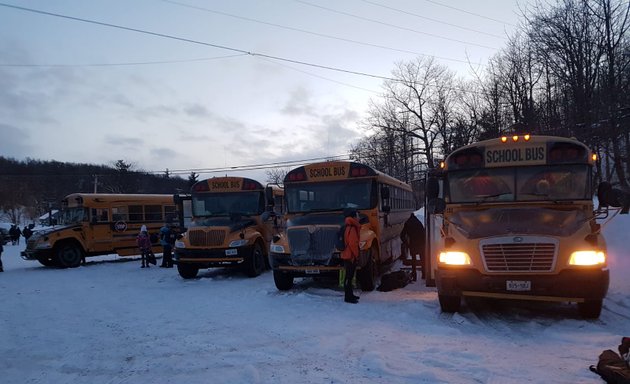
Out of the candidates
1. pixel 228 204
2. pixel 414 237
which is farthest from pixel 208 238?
pixel 414 237

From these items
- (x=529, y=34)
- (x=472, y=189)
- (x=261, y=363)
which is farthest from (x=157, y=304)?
(x=529, y=34)

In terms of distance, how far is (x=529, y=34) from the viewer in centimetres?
2462

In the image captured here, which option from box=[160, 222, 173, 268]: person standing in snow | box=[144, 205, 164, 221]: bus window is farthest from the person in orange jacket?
box=[144, 205, 164, 221]: bus window

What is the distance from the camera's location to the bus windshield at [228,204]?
14.5m

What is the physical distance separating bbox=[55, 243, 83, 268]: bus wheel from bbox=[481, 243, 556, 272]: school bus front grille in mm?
16642

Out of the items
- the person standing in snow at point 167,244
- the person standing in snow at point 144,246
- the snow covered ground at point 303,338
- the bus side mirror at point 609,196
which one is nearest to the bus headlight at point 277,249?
the snow covered ground at point 303,338

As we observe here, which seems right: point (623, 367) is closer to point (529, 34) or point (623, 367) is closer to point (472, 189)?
point (472, 189)

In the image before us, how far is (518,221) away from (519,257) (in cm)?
67

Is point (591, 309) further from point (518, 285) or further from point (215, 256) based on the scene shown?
point (215, 256)

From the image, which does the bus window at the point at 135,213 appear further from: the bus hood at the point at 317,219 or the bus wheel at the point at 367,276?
the bus wheel at the point at 367,276

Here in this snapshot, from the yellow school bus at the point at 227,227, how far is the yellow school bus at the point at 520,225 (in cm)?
565

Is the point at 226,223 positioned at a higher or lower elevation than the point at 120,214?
lower

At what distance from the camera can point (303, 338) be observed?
637 centimetres

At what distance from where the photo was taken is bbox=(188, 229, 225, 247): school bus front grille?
13.1 meters
